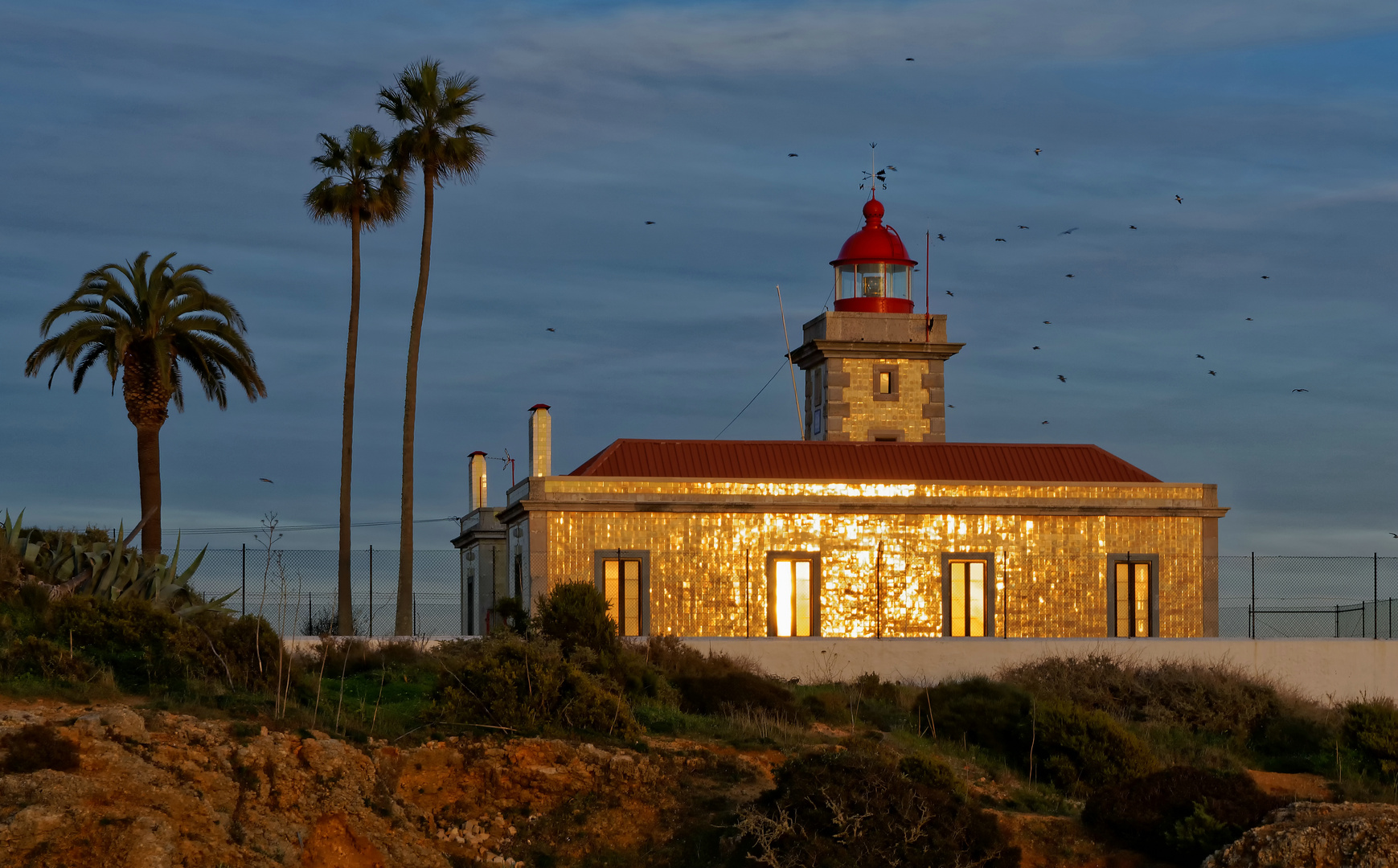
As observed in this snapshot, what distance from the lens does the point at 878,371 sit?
44.6 meters

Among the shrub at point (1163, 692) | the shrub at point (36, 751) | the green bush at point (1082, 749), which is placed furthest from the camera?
the shrub at point (1163, 692)

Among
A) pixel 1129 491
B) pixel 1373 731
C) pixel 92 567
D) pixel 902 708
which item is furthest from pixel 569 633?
pixel 1129 491

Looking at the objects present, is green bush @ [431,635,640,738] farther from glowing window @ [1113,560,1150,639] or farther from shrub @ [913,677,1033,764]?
glowing window @ [1113,560,1150,639]

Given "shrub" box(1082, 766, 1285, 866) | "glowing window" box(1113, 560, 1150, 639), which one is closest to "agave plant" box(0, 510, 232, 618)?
"shrub" box(1082, 766, 1285, 866)

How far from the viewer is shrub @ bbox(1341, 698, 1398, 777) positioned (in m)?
24.7

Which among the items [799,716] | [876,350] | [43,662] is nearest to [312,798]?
[43,662]

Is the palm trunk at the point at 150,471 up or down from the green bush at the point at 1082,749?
up

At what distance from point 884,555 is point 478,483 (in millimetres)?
14702

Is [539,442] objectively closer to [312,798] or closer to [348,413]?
[348,413]

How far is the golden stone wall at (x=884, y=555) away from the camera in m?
35.3

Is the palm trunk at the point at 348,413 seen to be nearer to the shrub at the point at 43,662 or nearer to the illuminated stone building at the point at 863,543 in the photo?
Result: the illuminated stone building at the point at 863,543

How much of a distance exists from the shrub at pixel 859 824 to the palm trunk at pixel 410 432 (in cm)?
2036

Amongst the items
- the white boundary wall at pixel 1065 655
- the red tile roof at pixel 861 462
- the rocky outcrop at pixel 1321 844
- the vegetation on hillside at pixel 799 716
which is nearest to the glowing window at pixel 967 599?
the red tile roof at pixel 861 462

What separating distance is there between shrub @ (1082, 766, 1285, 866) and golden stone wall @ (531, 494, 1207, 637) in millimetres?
16352
